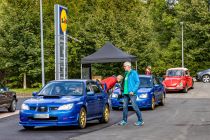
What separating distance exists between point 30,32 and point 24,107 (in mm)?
31790

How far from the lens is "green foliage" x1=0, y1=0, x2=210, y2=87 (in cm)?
4628

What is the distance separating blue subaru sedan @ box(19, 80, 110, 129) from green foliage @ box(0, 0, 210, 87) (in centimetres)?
2982

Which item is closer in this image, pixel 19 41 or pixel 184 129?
pixel 184 129

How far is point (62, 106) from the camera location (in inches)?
590

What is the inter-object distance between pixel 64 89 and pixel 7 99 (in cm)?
726

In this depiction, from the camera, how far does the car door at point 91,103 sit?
16.0 m

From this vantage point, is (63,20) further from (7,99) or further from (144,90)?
(144,90)

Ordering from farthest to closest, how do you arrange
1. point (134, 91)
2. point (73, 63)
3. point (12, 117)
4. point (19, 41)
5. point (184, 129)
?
1. point (73, 63)
2. point (19, 41)
3. point (12, 117)
4. point (134, 91)
5. point (184, 129)

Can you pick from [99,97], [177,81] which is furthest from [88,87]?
[177,81]

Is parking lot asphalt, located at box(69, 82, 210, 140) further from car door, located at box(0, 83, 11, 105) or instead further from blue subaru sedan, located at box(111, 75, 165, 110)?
car door, located at box(0, 83, 11, 105)

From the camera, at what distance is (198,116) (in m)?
19.5

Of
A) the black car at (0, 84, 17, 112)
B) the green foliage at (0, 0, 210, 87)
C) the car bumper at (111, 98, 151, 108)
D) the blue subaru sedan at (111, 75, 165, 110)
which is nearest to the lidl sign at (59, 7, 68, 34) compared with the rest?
the black car at (0, 84, 17, 112)

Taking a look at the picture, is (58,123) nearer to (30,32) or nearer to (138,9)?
(30,32)

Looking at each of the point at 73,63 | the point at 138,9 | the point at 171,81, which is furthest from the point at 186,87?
the point at 138,9
